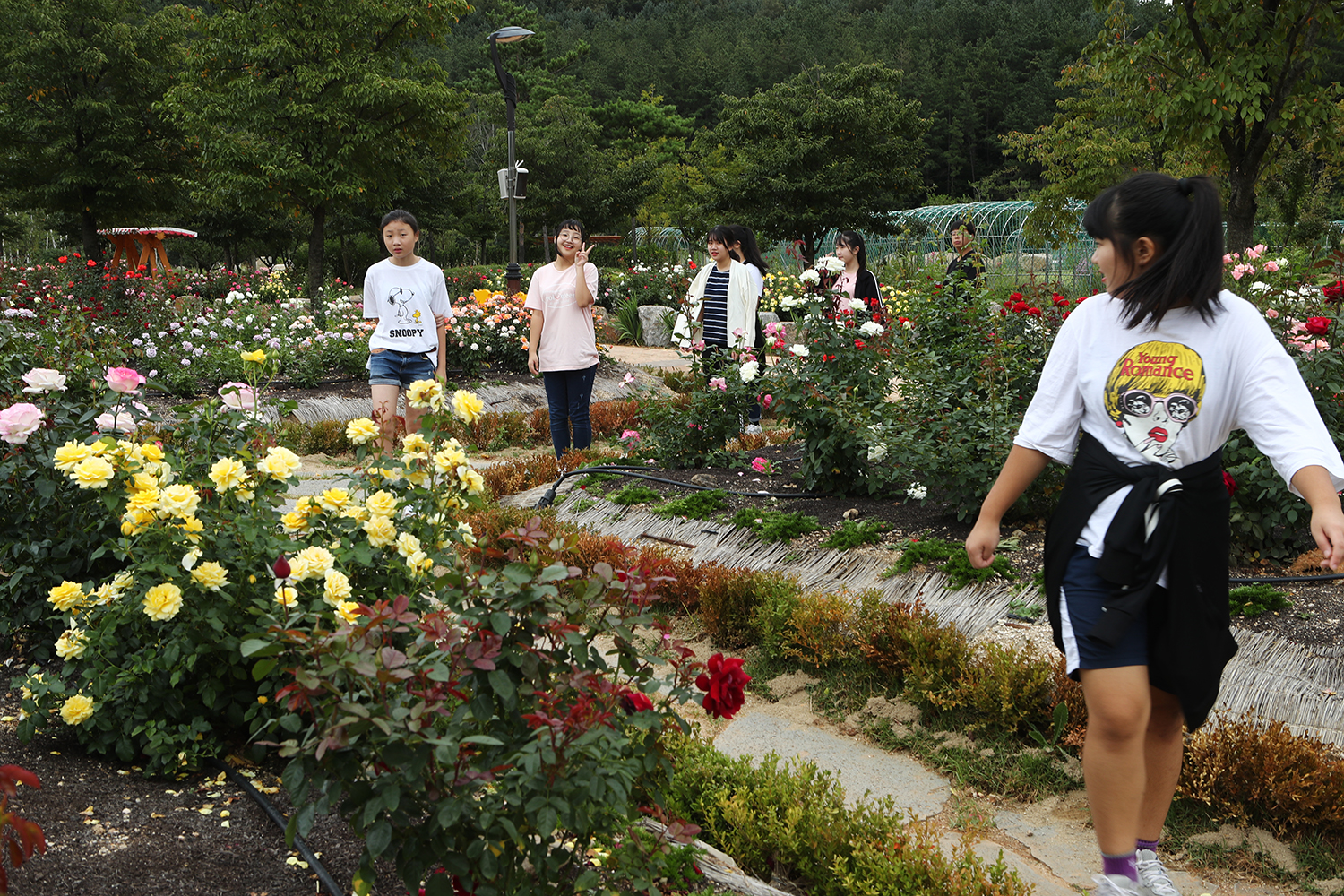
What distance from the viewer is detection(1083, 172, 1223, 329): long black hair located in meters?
2.07

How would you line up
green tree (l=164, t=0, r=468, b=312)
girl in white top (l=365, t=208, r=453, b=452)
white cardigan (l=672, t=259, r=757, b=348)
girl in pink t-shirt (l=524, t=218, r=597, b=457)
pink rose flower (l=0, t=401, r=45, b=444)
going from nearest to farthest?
1. pink rose flower (l=0, t=401, r=45, b=444)
2. girl in white top (l=365, t=208, r=453, b=452)
3. girl in pink t-shirt (l=524, t=218, r=597, b=457)
4. white cardigan (l=672, t=259, r=757, b=348)
5. green tree (l=164, t=0, r=468, b=312)

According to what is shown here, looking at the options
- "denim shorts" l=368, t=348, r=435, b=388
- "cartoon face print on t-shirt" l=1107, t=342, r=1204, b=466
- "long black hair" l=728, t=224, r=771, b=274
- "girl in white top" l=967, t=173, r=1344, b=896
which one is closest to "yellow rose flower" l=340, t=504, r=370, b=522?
"girl in white top" l=967, t=173, r=1344, b=896

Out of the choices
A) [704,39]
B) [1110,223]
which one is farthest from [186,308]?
[704,39]

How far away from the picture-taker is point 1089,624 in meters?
2.11

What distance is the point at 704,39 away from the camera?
216ft

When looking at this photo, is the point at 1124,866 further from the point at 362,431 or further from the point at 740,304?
the point at 740,304

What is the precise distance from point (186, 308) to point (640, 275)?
9.26 metres

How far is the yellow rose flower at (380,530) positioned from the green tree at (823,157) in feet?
82.0

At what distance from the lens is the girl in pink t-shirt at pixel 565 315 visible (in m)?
6.33

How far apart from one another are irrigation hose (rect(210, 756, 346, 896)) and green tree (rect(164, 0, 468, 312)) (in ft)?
59.6

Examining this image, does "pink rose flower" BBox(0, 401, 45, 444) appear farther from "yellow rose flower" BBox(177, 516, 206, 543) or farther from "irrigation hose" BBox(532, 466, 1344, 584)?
"irrigation hose" BBox(532, 466, 1344, 584)

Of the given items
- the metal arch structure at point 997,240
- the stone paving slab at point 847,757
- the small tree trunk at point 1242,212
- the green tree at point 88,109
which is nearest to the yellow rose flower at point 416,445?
the stone paving slab at point 847,757

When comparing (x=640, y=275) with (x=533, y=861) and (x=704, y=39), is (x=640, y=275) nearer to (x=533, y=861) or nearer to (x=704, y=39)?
(x=533, y=861)

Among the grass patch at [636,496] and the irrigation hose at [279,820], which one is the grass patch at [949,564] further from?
the irrigation hose at [279,820]
